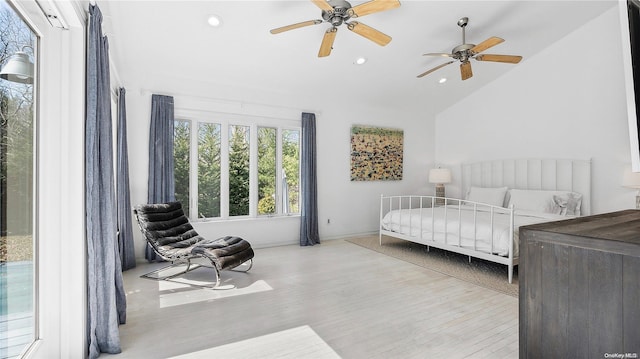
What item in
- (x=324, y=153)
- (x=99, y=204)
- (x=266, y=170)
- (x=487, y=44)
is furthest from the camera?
(x=324, y=153)

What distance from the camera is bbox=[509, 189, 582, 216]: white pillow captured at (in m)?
4.70

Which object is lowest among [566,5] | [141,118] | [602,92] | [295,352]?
[295,352]

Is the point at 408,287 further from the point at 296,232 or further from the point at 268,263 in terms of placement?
the point at 296,232

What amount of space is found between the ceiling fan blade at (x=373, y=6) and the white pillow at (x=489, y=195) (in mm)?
3954

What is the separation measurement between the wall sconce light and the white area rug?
5.95ft

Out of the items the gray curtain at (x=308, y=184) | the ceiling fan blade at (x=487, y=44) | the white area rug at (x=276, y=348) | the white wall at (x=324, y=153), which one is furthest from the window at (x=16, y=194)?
the ceiling fan blade at (x=487, y=44)

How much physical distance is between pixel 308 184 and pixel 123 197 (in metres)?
2.63

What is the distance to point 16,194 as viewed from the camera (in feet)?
5.30

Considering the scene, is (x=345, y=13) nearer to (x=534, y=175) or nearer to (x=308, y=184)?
(x=308, y=184)

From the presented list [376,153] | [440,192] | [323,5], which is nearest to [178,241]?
[323,5]

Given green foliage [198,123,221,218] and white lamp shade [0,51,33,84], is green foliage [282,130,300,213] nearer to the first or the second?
green foliage [198,123,221,218]

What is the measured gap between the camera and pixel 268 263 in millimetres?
4270

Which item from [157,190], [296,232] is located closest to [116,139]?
[157,190]

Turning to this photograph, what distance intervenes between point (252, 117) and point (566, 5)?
4.56 metres
